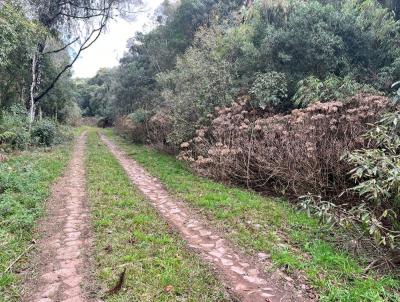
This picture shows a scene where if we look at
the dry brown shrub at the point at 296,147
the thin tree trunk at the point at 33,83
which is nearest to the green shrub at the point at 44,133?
the thin tree trunk at the point at 33,83

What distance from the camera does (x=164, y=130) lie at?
53.9 feet

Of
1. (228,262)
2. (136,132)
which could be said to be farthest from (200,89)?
(136,132)

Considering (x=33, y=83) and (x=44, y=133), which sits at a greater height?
(x=33, y=83)

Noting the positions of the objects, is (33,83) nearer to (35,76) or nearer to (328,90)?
(35,76)

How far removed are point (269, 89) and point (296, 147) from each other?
3659 mm

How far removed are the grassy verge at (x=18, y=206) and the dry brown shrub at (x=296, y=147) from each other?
4550 mm

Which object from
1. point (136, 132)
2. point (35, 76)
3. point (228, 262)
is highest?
point (35, 76)

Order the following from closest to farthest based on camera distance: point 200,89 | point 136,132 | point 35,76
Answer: point 200,89
point 35,76
point 136,132

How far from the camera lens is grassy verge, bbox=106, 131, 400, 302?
3939 mm

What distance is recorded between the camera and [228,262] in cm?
451

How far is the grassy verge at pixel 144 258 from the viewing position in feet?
12.1

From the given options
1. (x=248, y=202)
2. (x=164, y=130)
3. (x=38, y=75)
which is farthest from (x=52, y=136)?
(x=248, y=202)

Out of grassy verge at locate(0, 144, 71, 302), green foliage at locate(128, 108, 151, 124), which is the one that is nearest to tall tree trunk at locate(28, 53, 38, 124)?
green foliage at locate(128, 108, 151, 124)

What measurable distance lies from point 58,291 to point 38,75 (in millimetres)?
16890
